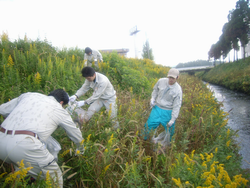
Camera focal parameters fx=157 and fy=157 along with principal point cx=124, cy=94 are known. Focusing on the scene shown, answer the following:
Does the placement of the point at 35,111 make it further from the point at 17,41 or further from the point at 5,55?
the point at 17,41

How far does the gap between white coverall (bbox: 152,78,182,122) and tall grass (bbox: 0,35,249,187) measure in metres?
0.58

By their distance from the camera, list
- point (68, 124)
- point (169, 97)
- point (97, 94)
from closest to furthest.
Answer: point (68, 124) → point (169, 97) → point (97, 94)

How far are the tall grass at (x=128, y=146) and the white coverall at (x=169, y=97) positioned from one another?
0.58 m

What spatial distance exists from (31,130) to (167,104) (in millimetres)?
2678

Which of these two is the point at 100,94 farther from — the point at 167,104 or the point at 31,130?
the point at 31,130

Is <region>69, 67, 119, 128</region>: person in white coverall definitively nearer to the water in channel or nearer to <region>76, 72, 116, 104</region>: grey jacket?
<region>76, 72, 116, 104</region>: grey jacket

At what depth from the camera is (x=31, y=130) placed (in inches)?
68.3

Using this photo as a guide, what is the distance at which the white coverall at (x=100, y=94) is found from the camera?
12.3ft

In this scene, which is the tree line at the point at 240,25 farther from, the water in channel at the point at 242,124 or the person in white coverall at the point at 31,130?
the person in white coverall at the point at 31,130

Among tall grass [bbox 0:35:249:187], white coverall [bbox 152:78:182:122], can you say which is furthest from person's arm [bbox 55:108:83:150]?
white coverall [bbox 152:78:182:122]

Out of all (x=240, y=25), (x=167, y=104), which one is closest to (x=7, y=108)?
(x=167, y=104)

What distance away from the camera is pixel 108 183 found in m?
2.22

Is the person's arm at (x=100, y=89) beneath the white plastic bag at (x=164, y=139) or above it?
above

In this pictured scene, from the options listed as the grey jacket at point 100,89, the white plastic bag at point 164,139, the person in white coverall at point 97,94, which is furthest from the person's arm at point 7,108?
the white plastic bag at point 164,139
